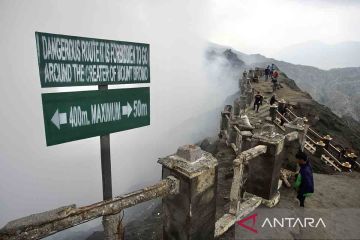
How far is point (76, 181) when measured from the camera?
63.7 m

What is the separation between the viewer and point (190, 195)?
361 cm

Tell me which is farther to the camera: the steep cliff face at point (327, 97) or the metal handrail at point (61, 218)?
the steep cliff face at point (327, 97)

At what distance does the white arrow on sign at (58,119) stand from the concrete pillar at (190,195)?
1.61m

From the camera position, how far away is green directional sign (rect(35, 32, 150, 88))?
9.05 feet

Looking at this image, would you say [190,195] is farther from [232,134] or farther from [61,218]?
[232,134]

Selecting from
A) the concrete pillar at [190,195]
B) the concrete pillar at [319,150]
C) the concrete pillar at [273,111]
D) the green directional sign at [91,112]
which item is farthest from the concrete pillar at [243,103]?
the green directional sign at [91,112]

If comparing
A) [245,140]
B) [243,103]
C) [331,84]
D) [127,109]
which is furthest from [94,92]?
[331,84]

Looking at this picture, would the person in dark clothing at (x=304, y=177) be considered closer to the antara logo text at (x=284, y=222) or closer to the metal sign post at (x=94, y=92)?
the antara logo text at (x=284, y=222)

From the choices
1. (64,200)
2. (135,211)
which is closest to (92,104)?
(135,211)

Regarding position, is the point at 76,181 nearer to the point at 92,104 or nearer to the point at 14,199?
the point at 14,199

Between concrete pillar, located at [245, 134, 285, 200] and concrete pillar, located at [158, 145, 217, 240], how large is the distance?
2.40m

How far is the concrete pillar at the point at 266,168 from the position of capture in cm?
586

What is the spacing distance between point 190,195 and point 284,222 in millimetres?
3287

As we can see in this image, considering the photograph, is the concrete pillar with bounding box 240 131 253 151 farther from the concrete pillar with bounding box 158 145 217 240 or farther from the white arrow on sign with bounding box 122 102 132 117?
the white arrow on sign with bounding box 122 102 132 117
